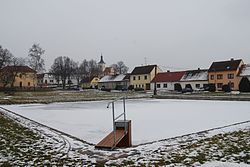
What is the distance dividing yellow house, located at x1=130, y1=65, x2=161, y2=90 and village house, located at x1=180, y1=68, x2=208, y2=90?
1141cm

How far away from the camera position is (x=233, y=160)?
656cm

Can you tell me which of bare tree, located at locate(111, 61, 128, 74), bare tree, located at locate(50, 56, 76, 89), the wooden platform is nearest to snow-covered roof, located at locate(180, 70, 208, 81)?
bare tree, located at locate(50, 56, 76, 89)

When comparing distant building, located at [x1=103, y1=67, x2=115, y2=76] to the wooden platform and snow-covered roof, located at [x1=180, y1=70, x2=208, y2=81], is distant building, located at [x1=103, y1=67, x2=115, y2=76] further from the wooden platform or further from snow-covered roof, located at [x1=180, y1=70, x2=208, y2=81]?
the wooden platform

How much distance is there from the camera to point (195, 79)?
6316 cm

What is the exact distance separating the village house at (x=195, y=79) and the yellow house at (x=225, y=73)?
5.30ft

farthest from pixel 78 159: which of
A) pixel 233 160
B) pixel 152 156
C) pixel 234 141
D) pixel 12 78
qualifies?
pixel 12 78

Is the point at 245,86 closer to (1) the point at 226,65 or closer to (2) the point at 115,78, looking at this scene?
(1) the point at 226,65

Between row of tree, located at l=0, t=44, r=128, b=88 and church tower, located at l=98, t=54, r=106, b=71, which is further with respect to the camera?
church tower, located at l=98, t=54, r=106, b=71

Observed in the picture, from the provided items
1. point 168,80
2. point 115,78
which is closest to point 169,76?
point 168,80

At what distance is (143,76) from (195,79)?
18055mm

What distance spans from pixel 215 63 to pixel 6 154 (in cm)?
6066

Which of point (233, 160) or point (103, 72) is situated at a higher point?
point (103, 72)

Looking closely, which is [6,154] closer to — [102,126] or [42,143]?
[42,143]

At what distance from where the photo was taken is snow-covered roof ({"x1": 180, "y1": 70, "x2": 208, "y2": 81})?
62562mm
